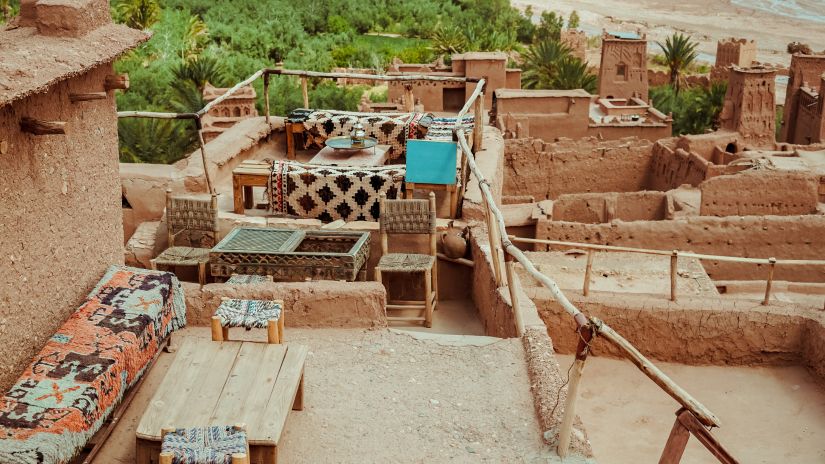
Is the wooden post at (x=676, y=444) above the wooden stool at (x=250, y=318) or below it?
below

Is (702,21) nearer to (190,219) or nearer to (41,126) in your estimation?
(190,219)

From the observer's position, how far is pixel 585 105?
23594 millimetres

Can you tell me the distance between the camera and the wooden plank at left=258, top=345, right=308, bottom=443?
569 cm

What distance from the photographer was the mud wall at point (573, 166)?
789 inches

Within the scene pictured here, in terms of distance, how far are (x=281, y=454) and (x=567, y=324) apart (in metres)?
3.89

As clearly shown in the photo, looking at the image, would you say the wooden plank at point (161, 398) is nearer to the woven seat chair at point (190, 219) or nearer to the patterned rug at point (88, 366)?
the patterned rug at point (88, 366)

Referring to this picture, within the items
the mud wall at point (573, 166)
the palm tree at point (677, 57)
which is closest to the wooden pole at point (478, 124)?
the mud wall at point (573, 166)

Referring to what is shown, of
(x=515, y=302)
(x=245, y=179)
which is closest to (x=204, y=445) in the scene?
(x=515, y=302)

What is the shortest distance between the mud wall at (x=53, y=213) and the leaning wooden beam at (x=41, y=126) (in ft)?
0.18

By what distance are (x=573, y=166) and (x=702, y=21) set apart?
4987 cm

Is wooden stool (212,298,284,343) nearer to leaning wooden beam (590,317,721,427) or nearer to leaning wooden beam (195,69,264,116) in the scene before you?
leaning wooden beam (590,317,721,427)

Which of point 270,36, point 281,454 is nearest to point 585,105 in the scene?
point 281,454

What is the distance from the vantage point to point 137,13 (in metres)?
48.2

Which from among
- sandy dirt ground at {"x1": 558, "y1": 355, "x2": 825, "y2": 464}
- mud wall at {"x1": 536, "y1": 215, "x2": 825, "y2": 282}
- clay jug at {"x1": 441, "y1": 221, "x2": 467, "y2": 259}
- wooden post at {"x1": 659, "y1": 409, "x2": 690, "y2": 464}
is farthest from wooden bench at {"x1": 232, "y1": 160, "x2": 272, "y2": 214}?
wooden post at {"x1": 659, "y1": 409, "x2": 690, "y2": 464}
